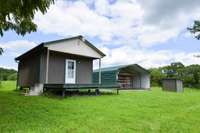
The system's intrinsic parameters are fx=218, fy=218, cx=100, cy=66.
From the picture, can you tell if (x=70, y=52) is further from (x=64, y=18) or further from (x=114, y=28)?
(x=114, y=28)

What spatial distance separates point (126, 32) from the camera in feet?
74.0

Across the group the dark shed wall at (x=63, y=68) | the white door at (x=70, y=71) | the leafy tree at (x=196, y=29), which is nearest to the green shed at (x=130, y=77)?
the dark shed wall at (x=63, y=68)

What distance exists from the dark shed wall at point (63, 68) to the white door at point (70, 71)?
0.76 feet

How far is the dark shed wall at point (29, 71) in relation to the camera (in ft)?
47.9

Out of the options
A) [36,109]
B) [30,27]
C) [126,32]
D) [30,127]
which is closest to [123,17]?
[126,32]

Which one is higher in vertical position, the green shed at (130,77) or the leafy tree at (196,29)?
the leafy tree at (196,29)

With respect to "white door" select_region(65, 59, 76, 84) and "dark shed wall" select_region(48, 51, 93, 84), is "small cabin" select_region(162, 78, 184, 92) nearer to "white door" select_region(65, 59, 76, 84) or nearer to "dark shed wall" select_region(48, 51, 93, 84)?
"dark shed wall" select_region(48, 51, 93, 84)

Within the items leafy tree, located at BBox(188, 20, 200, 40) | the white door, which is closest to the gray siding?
leafy tree, located at BBox(188, 20, 200, 40)

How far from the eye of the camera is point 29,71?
15820 millimetres

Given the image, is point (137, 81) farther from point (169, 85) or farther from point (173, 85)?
point (173, 85)

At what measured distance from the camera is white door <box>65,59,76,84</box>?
15.2 metres

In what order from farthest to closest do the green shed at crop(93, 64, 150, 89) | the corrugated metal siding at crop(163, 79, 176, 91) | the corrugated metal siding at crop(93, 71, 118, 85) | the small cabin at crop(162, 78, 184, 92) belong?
the green shed at crop(93, 64, 150, 89), the corrugated metal siding at crop(163, 79, 176, 91), the small cabin at crop(162, 78, 184, 92), the corrugated metal siding at crop(93, 71, 118, 85)

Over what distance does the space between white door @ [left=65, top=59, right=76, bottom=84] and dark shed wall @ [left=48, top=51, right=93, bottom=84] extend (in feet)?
0.76

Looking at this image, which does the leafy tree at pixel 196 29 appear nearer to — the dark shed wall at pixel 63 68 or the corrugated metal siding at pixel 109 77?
the corrugated metal siding at pixel 109 77
